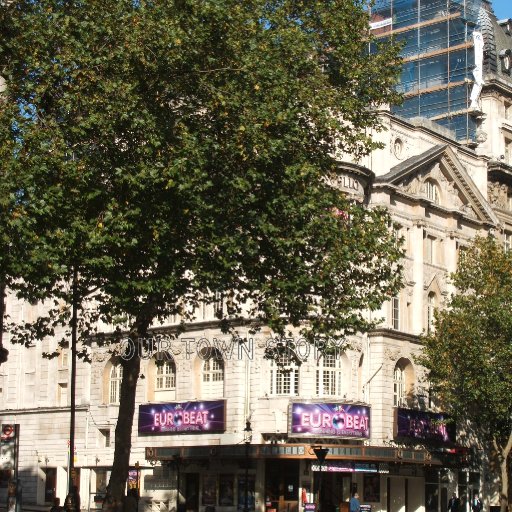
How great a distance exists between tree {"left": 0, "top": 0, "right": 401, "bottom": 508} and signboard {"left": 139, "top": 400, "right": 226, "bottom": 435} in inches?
816

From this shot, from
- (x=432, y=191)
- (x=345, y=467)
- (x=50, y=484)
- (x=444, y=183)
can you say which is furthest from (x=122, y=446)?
(x=444, y=183)

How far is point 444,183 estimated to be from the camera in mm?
70062

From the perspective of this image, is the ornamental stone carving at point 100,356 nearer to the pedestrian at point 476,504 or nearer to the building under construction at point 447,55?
the pedestrian at point 476,504

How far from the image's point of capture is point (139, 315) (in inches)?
1620

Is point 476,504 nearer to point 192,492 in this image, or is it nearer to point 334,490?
point 334,490

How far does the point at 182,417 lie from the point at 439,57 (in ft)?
101

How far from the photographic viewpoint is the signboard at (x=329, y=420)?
2315 inches

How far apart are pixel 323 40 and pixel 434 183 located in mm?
27645

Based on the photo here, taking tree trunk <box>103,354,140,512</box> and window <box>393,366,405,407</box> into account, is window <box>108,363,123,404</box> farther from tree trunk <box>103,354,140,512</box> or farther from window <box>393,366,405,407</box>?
tree trunk <box>103,354,140,512</box>

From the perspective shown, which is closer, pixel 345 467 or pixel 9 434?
pixel 9 434

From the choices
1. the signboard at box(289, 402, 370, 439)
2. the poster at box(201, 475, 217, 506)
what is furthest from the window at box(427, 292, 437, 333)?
the poster at box(201, 475, 217, 506)

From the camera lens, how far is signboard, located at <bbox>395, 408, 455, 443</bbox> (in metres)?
63.2

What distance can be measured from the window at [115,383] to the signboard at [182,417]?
264 centimetres

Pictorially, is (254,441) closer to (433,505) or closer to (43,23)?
(433,505)
